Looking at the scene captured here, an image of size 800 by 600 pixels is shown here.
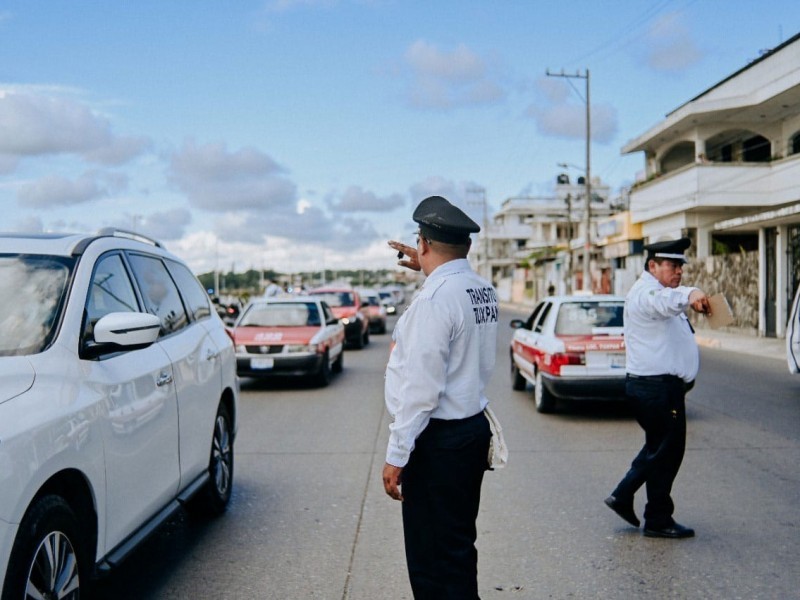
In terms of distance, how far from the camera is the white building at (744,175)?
2439 centimetres

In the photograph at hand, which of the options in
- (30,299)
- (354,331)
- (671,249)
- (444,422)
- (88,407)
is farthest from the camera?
(354,331)

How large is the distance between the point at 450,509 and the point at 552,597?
150 cm

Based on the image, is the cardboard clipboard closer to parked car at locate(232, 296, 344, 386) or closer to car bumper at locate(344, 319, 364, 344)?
parked car at locate(232, 296, 344, 386)

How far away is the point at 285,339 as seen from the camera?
13.5m

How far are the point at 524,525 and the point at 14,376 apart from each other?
11.9 ft

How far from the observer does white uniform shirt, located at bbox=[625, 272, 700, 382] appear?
5.31m

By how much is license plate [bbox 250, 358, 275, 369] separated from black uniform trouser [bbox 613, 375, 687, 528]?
8.67 metres

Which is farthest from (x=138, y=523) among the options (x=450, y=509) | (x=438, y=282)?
(x=438, y=282)

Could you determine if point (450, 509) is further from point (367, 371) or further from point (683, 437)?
point (367, 371)

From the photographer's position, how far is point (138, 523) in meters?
4.19

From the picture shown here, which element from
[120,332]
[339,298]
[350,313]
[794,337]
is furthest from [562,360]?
[339,298]

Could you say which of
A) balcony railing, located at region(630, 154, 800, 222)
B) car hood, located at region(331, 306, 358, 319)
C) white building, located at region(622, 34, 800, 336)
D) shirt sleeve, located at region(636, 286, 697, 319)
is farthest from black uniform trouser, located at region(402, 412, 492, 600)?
balcony railing, located at region(630, 154, 800, 222)

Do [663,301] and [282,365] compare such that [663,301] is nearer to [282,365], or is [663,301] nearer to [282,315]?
[282,365]

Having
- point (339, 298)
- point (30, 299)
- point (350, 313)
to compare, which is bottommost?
point (350, 313)
